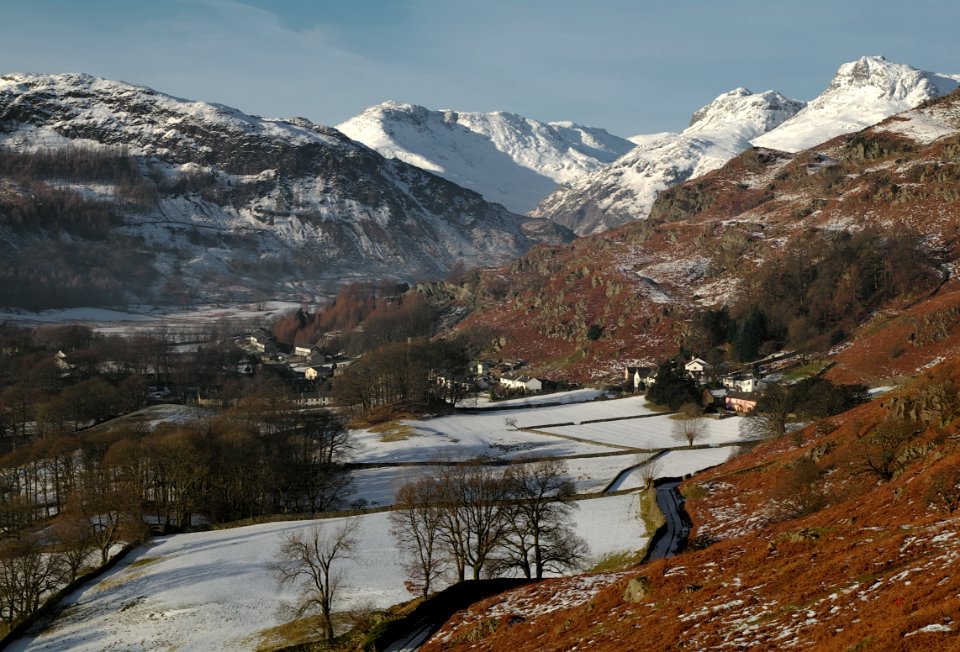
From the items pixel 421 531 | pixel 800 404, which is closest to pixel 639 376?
pixel 800 404

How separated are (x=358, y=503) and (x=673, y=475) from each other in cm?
2705

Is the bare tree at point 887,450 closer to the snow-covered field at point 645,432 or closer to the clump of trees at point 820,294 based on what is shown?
the snow-covered field at point 645,432

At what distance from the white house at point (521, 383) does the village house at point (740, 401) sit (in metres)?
38.4

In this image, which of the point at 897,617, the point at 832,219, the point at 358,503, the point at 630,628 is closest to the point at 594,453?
the point at 358,503

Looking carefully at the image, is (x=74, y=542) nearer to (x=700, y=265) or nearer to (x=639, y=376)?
(x=639, y=376)

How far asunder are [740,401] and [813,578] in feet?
275

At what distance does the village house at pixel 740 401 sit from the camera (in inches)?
3964

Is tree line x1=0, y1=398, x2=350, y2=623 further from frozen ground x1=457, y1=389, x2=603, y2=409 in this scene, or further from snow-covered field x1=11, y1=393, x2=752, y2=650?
frozen ground x1=457, y1=389, x2=603, y2=409

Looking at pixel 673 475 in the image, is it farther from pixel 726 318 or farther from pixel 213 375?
pixel 213 375

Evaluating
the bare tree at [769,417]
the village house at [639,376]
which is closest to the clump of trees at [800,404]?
the bare tree at [769,417]

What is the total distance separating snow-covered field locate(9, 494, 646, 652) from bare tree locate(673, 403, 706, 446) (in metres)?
30.7

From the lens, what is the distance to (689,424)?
90000mm

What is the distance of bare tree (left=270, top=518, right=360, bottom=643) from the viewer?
129ft

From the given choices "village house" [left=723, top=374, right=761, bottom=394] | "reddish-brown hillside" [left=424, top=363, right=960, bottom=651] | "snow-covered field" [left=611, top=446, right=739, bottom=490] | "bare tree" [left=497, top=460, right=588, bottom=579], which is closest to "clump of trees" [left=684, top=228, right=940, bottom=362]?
"village house" [left=723, top=374, right=761, bottom=394]
